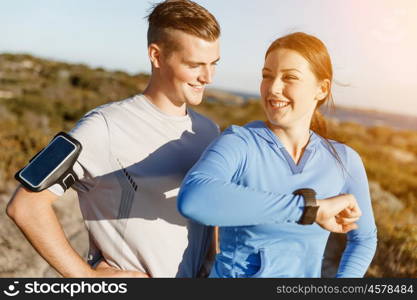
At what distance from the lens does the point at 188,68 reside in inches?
80.0

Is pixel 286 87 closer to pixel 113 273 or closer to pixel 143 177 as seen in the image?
pixel 143 177

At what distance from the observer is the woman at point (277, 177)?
4.82 ft

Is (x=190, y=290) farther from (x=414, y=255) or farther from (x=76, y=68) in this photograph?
(x=76, y=68)

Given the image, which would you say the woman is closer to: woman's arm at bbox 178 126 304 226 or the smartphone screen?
woman's arm at bbox 178 126 304 226

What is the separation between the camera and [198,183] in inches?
57.1

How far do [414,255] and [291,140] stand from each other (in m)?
3.43

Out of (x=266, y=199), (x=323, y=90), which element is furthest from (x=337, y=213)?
(x=323, y=90)

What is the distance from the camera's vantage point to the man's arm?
5.76 ft

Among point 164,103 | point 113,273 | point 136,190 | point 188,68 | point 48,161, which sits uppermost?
point 188,68

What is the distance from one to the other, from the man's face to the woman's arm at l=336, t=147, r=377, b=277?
2.32ft

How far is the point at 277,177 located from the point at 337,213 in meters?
0.24

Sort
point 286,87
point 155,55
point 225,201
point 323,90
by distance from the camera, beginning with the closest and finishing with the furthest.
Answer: point 225,201, point 286,87, point 323,90, point 155,55

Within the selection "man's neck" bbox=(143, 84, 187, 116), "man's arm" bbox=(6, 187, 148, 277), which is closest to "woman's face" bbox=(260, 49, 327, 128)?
"man's neck" bbox=(143, 84, 187, 116)

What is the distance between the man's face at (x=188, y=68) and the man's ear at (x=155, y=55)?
74 mm
